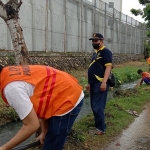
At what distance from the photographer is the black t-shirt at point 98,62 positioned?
5.13 meters

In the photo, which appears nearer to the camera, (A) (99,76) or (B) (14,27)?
(B) (14,27)

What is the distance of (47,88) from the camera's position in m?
2.48

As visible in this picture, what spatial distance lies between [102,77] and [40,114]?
9.40 ft

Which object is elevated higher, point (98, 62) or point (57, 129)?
point (98, 62)

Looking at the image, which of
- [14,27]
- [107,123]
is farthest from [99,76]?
[14,27]

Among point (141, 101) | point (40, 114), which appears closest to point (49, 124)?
point (40, 114)

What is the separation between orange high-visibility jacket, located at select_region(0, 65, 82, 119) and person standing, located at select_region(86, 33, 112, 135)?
8.37 ft

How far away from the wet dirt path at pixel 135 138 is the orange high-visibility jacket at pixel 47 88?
8.00 ft

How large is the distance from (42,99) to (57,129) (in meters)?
0.33

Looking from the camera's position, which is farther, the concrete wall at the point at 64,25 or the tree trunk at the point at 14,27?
the concrete wall at the point at 64,25

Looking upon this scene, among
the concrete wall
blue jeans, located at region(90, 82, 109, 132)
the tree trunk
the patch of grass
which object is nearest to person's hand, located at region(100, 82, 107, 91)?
blue jeans, located at region(90, 82, 109, 132)

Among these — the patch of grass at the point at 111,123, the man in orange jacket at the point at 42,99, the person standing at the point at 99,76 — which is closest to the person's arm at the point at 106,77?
the person standing at the point at 99,76

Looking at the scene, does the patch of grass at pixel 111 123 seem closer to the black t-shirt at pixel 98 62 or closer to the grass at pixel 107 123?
the grass at pixel 107 123

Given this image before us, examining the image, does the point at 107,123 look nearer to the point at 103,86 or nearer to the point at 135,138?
the point at 135,138
